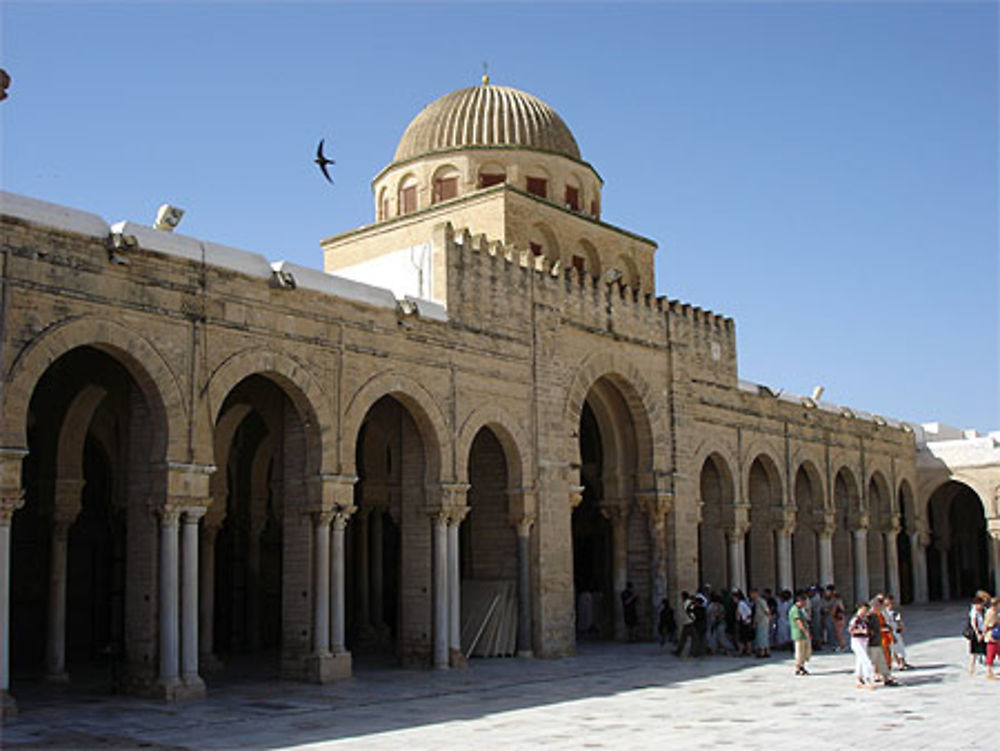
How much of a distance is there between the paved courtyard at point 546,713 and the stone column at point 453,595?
0.45 meters

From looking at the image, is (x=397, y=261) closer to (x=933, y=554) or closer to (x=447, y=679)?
(x=447, y=679)

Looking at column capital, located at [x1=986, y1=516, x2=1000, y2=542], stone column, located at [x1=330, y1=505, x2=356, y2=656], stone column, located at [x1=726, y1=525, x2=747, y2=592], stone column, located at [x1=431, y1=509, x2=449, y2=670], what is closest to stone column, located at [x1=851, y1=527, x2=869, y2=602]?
column capital, located at [x1=986, y1=516, x2=1000, y2=542]

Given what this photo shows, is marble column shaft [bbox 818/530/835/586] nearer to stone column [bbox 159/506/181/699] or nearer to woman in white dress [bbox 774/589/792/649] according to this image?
woman in white dress [bbox 774/589/792/649]

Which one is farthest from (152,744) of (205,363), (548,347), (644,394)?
(644,394)

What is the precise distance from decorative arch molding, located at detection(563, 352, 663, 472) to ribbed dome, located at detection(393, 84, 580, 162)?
558 centimetres

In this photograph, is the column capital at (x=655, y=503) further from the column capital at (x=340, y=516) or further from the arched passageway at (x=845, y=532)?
the arched passageway at (x=845, y=532)

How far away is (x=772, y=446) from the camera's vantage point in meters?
26.1

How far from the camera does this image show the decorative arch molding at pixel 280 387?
13.5m

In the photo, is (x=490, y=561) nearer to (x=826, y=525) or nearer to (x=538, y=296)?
(x=538, y=296)

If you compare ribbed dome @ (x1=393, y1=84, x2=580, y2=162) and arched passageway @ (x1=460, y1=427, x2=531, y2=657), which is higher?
ribbed dome @ (x1=393, y1=84, x2=580, y2=162)

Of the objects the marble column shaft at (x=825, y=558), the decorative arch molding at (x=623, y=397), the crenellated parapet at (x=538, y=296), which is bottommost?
the marble column shaft at (x=825, y=558)

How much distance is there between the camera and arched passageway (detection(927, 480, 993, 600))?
37.0 metres

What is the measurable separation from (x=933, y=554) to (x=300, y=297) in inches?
1184

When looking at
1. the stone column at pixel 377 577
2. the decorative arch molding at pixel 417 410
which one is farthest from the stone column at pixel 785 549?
the decorative arch molding at pixel 417 410
